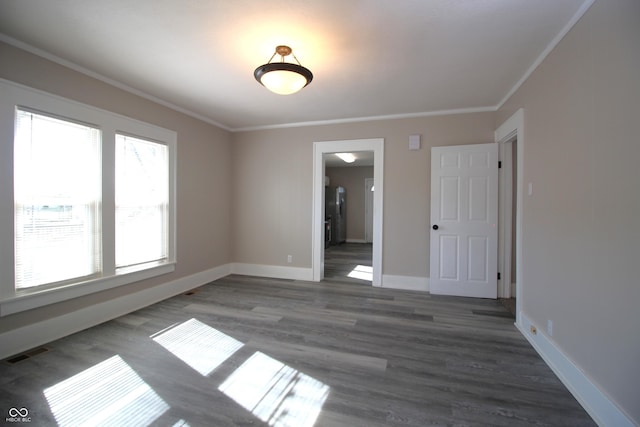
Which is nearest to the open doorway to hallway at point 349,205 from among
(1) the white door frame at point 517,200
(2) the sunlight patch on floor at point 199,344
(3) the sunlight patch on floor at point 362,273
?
(3) the sunlight patch on floor at point 362,273

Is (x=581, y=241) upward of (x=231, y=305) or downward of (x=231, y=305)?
upward

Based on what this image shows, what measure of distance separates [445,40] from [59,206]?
148 inches

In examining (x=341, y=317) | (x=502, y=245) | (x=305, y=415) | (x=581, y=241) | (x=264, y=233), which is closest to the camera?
(x=305, y=415)

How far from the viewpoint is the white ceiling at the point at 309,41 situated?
1896 millimetres

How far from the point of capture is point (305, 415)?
5.48ft

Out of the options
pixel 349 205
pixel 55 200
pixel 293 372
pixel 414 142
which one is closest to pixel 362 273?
pixel 414 142

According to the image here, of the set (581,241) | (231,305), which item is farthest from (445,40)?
(231,305)

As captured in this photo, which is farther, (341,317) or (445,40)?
(341,317)

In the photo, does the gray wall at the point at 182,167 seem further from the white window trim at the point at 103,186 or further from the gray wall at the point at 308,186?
the gray wall at the point at 308,186

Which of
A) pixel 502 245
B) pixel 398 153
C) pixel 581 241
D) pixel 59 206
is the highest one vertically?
pixel 398 153

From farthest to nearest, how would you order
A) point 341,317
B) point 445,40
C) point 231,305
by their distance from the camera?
point 231,305, point 341,317, point 445,40

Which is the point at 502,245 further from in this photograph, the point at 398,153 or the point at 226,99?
the point at 226,99

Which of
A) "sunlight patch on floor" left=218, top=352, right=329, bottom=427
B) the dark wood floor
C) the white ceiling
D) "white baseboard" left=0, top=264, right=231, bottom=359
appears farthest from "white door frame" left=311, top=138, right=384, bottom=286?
"sunlight patch on floor" left=218, top=352, right=329, bottom=427

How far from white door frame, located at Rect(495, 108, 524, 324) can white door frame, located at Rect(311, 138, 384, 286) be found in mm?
1591
